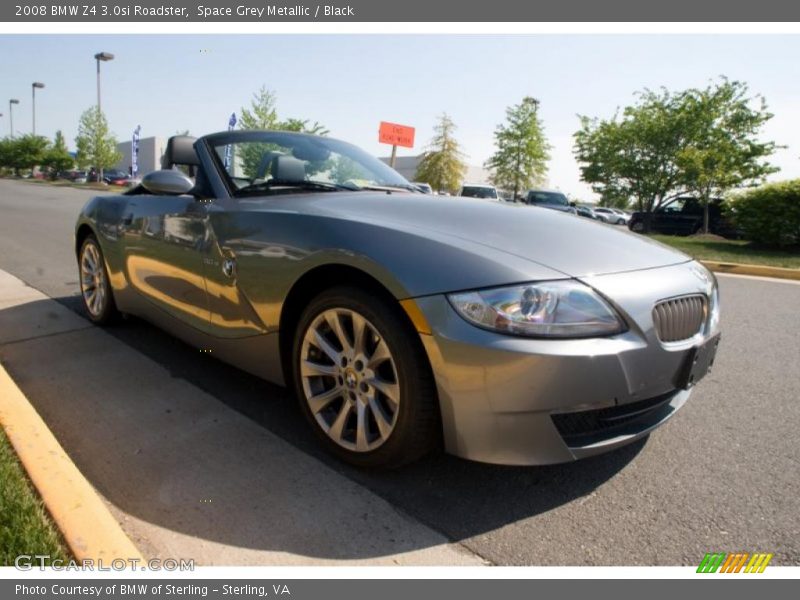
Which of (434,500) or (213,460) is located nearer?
(434,500)

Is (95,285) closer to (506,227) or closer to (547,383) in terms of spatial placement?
(506,227)

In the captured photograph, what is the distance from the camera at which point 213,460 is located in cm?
232

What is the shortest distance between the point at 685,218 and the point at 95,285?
19.2 m

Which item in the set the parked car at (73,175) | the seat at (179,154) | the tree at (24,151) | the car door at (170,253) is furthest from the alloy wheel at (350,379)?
the tree at (24,151)

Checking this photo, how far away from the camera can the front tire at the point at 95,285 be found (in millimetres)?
4021

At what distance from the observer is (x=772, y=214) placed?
39.6ft

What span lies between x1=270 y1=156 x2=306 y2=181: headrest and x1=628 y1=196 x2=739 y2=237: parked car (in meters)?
17.6

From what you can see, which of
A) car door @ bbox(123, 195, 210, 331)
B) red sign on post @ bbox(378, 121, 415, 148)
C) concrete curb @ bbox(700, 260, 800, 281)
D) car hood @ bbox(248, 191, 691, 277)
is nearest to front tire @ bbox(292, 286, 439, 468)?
car hood @ bbox(248, 191, 691, 277)

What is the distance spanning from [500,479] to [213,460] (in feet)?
3.95

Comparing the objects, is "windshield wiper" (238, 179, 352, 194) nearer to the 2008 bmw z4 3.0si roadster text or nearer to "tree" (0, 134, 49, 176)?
the 2008 bmw z4 3.0si roadster text

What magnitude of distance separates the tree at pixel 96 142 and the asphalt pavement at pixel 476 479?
4987 centimetres

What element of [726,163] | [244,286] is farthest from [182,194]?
[726,163]

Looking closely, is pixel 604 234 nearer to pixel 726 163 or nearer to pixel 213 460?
pixel 213 460

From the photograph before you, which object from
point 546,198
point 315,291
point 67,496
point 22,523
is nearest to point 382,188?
point 315,291
